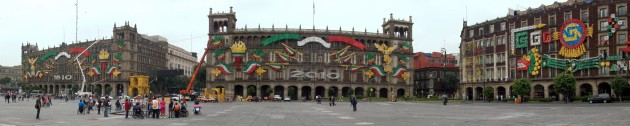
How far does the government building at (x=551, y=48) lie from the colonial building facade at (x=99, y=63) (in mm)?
76217

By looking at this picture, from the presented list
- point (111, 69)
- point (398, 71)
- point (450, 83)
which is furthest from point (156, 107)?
point (111, 69)

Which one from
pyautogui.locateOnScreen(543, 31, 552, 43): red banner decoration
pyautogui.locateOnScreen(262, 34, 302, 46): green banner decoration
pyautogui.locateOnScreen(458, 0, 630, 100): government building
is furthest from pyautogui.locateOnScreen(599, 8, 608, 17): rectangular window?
pyautogui.locateOnScreen(262, 34, 302, 46): green banner decoration

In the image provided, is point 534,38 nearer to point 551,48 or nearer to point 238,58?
point 551,48

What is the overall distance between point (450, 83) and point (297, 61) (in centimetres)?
3936

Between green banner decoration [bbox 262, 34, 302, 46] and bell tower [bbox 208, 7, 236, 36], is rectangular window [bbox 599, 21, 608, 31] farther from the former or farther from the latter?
bell tower [bbox 208, 7, 236, 36]

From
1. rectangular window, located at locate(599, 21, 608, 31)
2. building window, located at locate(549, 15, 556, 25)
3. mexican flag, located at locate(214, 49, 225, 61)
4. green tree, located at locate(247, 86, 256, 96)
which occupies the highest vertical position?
building window, located at locate(549, 15, 556, 25)

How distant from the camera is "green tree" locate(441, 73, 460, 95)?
4904 inches

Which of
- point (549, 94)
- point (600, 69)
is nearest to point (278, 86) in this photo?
point (549, 94)

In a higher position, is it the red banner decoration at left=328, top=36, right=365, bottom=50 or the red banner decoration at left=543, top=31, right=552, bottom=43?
the red banner decoration at left=328, top=36, right=365, bottom=50

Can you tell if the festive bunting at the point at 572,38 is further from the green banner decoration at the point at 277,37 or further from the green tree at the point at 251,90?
the green tree at the point at 251,90

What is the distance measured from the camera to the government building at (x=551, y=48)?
7525cm

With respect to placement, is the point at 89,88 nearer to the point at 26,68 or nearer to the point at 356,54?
the point at 26,68

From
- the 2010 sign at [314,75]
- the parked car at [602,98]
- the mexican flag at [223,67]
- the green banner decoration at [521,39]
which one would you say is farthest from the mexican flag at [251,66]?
the parked car at [602,98]

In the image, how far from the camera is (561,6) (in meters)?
80.7
